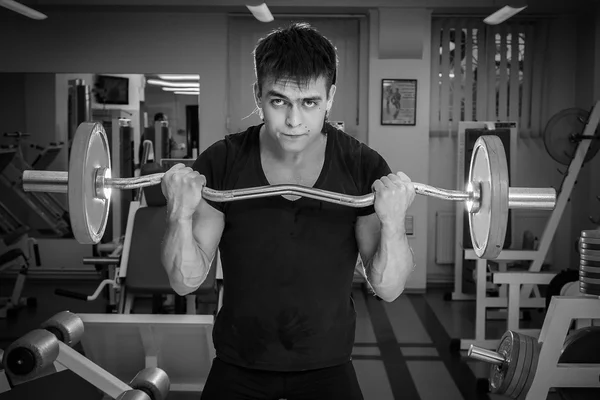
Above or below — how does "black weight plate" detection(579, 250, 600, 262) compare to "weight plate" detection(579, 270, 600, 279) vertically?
above

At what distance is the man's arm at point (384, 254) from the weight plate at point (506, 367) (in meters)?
1.16

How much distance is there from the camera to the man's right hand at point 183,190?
1324 millimetres

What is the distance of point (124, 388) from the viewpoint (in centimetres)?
262

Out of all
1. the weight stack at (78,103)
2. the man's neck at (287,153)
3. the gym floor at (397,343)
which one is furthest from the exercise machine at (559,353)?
the weight stack at (78,103)

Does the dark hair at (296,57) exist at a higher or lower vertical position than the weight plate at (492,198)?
higher

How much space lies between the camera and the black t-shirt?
139 cm

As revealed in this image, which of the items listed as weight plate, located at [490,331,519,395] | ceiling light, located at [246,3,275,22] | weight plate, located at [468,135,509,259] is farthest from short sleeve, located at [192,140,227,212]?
ceiling light, located at [246,3,275,22]

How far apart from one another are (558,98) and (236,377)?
17.5 ft

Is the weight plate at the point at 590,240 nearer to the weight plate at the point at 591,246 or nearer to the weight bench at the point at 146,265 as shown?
the weight plate at the point at 591,246

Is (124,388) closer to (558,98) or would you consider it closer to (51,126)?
(51,126)

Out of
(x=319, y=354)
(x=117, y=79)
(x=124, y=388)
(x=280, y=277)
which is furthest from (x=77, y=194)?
(x=117, y=79)

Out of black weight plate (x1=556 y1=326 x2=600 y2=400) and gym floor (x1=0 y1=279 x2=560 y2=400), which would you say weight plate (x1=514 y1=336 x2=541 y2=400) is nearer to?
black weight plate (x1=556 y1=326 x2=600 y2=400)

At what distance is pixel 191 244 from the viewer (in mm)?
1381

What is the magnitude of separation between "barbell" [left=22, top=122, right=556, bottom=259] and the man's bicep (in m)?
0.10
